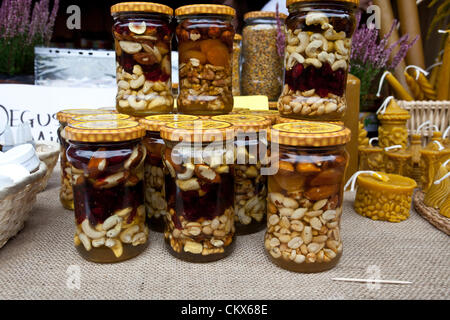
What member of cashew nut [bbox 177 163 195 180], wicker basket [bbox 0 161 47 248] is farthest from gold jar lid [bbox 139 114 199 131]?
wicker basket [bbox 0 161 47 248]

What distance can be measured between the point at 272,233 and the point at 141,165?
0.92 feet

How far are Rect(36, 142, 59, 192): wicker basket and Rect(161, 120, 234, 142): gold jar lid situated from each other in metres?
0.49

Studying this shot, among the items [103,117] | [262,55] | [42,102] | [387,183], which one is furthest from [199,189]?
[42,102]

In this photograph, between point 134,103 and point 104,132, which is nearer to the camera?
point 104,132

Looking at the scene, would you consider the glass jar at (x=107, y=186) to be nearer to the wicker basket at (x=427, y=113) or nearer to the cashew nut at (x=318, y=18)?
the cashew nut at (x=318, y=18)

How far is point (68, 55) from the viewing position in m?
1.37

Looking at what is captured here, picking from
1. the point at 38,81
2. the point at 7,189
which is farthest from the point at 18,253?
the point at 38,81

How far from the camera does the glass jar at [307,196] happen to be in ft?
2.16

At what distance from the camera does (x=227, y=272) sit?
27.9 inches

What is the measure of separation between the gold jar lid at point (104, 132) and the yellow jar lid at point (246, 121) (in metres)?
0.18

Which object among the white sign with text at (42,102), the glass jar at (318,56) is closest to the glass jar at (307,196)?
the glass jar at (318,56)

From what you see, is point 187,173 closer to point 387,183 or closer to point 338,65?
point 338,65

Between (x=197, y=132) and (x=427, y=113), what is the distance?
943mm
